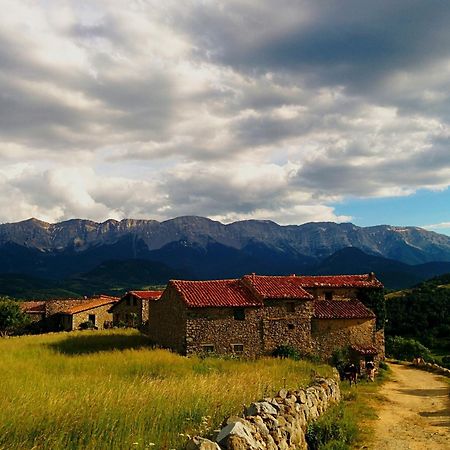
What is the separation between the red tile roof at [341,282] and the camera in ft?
144

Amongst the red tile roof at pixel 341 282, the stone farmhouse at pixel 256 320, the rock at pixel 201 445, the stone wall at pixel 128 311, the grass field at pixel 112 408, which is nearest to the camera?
the rock at pixel 201 445

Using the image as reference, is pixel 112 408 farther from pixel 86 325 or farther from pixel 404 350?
pixel 86 325

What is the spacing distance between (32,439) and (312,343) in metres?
31.3

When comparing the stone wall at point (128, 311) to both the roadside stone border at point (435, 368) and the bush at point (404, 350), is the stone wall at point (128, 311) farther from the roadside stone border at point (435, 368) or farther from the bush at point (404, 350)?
the roadside stone border at point (435, 368)

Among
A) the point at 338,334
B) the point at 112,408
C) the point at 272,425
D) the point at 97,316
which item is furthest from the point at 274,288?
→ the point at 97,316

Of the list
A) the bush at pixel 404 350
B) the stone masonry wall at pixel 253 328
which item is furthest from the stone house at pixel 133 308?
the bush at pixel 404 350

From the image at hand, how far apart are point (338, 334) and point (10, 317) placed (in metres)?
52.2

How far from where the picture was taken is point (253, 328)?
3559 cm

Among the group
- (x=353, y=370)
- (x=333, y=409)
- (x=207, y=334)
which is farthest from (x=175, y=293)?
(x=333, y=409)

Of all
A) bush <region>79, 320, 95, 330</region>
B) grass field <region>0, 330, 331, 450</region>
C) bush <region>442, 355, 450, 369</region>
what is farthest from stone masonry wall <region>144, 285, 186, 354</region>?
bush <region>442, 355, 450, 369</region>

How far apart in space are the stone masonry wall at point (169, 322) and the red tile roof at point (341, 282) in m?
14.0

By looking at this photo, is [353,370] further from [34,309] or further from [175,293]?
[34,309]

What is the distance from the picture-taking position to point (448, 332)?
79750 millimetres

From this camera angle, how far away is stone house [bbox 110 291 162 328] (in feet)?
211
